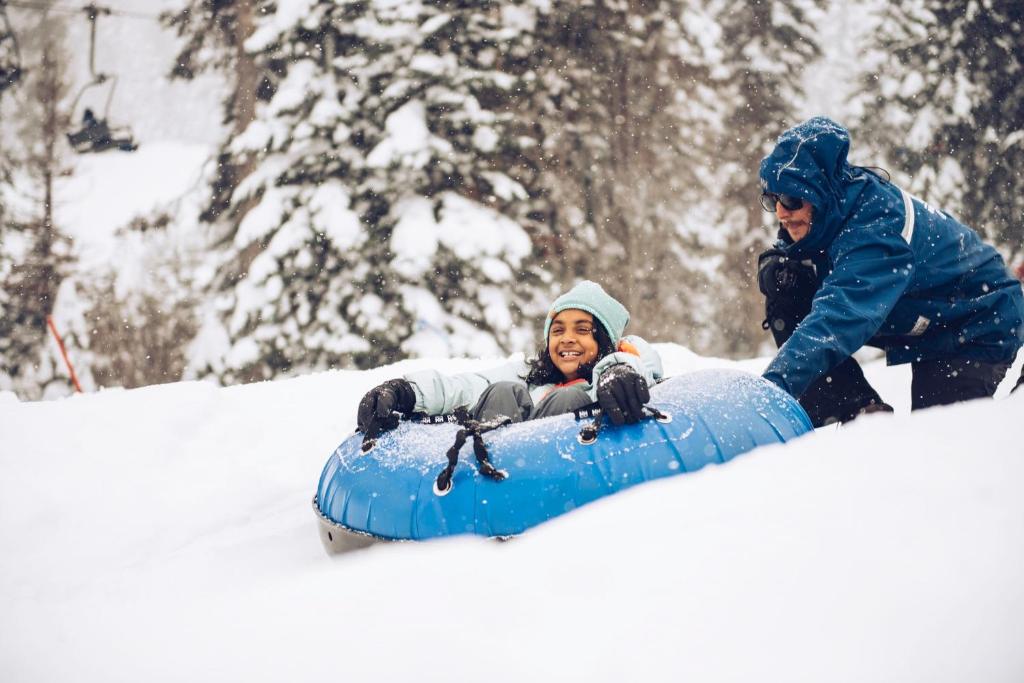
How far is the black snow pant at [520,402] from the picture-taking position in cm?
309

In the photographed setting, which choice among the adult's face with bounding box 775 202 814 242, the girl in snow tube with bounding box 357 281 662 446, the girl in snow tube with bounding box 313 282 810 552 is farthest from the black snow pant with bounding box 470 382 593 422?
the adult's face with bounding box 775 202 814 242

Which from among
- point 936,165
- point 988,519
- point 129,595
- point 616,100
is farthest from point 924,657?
→ point 936,165

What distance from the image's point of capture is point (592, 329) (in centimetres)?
357

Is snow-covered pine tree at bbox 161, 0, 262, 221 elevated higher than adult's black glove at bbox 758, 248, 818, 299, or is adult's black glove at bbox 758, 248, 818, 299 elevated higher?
snow-covered pine tree at bbox 161, 0, 262, 221

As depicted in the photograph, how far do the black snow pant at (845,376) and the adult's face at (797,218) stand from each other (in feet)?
1.04

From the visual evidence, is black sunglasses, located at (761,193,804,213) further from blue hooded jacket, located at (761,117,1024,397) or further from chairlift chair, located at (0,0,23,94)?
chairlift chair, located at (0,0,23,94)

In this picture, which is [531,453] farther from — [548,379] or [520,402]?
[548,379]

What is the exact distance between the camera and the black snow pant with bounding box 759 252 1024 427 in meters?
3.20

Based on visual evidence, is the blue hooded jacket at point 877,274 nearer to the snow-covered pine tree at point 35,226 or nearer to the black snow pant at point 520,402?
the black snow pant at point 520,402

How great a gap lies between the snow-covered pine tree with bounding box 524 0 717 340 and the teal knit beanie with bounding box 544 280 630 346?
5.14m

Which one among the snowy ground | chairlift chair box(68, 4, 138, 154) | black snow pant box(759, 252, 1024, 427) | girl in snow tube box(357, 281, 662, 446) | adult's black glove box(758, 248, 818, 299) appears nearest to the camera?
the snowy ground

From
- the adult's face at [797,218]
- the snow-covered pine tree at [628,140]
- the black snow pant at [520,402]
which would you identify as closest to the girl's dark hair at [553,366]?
the black snow pant at [520,402]

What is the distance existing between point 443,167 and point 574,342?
4647mm

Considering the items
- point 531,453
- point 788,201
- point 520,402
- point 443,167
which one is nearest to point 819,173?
point 788,201
